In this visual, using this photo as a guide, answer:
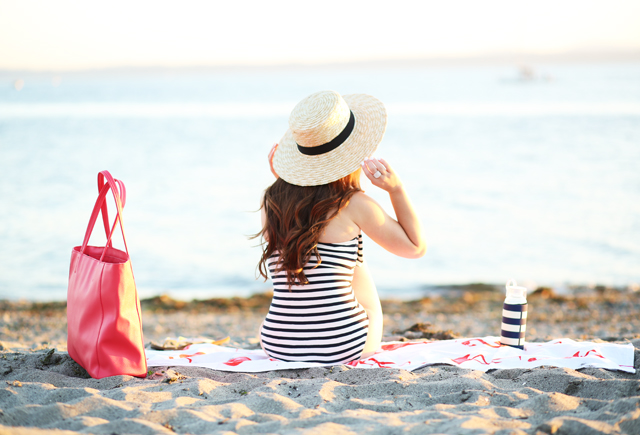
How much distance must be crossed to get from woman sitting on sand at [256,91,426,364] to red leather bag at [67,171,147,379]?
696mm

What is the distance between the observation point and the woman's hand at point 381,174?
257 cm

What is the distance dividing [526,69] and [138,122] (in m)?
48.3

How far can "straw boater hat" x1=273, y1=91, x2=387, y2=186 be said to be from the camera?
2.61 metres

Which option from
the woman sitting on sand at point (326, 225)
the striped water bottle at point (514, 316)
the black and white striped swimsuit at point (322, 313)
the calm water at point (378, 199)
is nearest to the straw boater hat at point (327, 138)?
the woman sitting on sand at point (326, 225)

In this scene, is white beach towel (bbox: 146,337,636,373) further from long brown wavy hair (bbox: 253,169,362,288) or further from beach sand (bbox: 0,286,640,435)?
long brown wavy hair (bbox: 253,169,362,288)

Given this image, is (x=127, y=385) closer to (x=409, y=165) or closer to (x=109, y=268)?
(x=109, y=268)

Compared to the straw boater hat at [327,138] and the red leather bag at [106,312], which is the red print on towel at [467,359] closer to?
the straw boater hat at [327,138]

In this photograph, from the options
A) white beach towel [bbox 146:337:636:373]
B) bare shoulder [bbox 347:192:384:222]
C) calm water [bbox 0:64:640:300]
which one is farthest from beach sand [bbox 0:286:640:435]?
calm water [bbox 0:64:640:300]

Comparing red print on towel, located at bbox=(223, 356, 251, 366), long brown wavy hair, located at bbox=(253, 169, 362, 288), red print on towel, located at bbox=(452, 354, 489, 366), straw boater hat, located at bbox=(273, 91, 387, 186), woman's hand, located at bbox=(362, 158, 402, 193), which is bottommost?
red print on towel, located at bbox=(223, 356, 251, 366)

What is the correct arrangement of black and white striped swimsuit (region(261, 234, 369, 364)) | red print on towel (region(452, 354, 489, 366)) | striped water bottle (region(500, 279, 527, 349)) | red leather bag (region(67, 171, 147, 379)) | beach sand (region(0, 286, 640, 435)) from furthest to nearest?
striped water bottle (region(500, 279, 527, 349)) < red print on towel (region(452, 354, 489, 366)) < black and white striped swimsuit (region(261, 234, 369, 364)) < red leather bag (region(67, 171, 147, 379)) < beach sand (region(0, 286, 640, 435))

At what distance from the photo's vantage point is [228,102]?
142 ft

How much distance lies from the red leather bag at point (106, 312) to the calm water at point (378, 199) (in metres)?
5.03

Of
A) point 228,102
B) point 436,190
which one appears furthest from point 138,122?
point 436,190

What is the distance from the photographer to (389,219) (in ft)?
8.86
